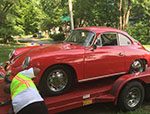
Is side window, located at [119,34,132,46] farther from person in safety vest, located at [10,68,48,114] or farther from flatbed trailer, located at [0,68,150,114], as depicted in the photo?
person in safety vest, located at [10,68,48,114]

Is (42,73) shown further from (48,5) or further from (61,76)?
(48,5)

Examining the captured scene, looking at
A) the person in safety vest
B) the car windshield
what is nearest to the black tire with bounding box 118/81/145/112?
the car windshield

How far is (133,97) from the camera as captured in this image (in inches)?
278

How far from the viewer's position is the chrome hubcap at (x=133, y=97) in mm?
6965

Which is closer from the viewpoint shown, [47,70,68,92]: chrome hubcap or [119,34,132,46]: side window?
[47,70,68,92]: chrome hubcap

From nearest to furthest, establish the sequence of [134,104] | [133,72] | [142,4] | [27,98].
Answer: [27,98] → [134,104] → [133,72] → [142,4]

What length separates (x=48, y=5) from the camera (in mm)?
47188

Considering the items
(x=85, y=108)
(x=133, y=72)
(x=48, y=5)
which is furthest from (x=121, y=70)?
(x=48, y=5)

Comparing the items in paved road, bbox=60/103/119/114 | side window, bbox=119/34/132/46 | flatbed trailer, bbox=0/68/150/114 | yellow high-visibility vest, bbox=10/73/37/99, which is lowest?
paved road, bbox=60/103/119/114

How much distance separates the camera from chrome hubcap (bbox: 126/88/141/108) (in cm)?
696

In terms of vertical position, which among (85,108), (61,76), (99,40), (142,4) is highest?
(142,4)

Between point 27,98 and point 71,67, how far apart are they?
2533mm

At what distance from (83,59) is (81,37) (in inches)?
36.2

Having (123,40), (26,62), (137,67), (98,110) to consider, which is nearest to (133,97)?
(98,110)
